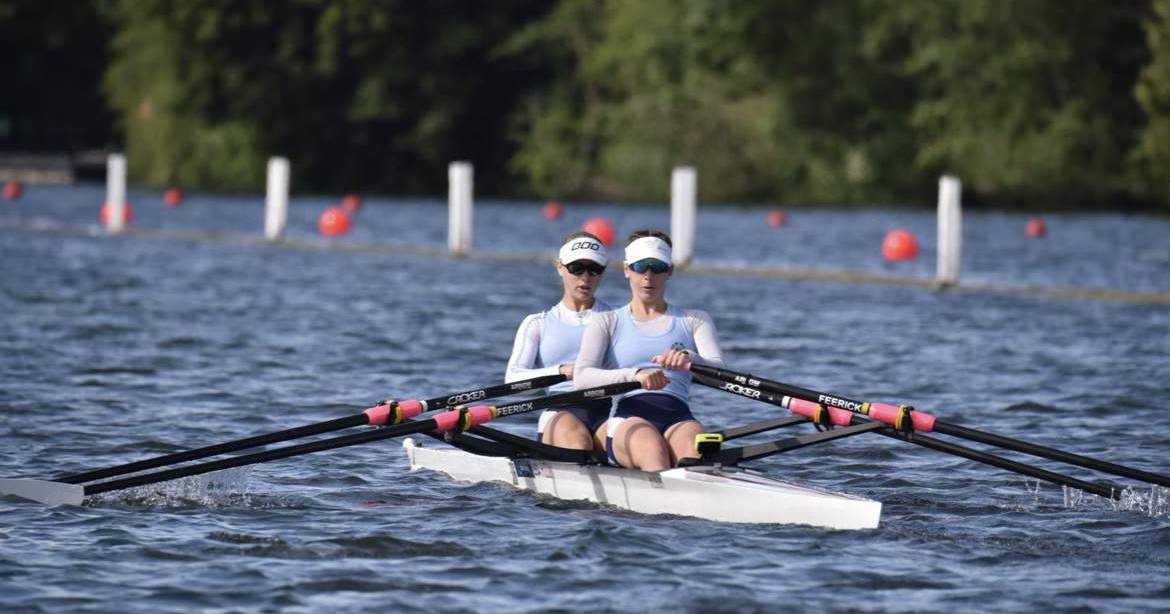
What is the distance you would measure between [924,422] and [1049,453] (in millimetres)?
701

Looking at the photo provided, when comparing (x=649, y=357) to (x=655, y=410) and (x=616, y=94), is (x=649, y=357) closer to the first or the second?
(x=655, y=410)

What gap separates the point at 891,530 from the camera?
10.7 m

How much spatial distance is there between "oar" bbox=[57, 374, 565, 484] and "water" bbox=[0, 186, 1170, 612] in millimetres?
247

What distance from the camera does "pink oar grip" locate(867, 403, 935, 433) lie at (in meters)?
11.0

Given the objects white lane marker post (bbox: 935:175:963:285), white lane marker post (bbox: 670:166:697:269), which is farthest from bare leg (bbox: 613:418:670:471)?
white lane marker post (bbox: 670:166:697:269)

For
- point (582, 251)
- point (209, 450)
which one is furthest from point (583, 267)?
point (209, 450)

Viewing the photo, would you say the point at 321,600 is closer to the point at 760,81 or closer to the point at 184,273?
the point at 184,273

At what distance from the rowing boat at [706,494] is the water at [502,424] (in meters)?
0.12

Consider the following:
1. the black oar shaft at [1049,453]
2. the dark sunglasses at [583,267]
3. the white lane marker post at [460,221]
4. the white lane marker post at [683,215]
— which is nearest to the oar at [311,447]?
the dark sunglasses at [583,267]

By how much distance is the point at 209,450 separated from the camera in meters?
11.2

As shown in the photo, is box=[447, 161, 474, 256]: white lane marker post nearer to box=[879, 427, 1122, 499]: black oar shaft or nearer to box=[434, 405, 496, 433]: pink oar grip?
box=[434, 405, 496, 433]: pink oar grip

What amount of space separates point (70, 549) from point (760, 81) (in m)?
53.8

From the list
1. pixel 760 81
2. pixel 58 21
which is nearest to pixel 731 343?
pixel 760 81

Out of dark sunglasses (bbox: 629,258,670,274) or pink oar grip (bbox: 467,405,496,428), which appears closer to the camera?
dark sunglasses (bbox: 629,258,670,274)
